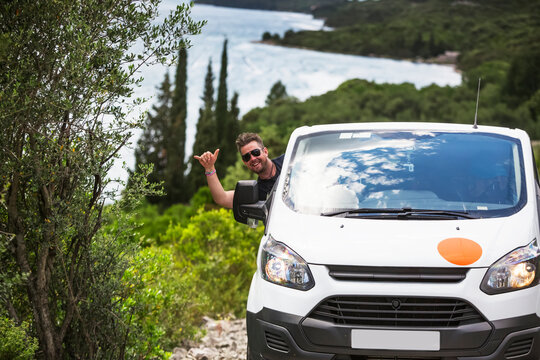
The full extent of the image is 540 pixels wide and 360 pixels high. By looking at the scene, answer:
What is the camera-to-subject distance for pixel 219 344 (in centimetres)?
773

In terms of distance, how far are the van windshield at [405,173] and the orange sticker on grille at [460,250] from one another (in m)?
0.42

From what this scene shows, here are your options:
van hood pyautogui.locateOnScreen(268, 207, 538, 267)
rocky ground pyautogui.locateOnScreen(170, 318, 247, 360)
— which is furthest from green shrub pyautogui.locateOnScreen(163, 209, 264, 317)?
van hood pyautogui.locateOnScreen(268, 207, 538, 267)

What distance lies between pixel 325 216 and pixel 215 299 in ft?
19.5

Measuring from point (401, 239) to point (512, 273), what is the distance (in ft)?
2.08

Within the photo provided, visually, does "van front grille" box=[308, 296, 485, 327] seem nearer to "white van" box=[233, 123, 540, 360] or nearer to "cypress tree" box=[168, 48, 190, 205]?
"white van" box=[233, 123, 540, 360]

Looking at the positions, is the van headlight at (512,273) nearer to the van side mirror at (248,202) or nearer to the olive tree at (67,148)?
the van side mirror at (248,202)

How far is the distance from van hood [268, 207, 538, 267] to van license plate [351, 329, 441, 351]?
371mm

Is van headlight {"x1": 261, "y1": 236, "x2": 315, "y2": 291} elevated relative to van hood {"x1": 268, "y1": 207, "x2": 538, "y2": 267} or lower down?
lower down

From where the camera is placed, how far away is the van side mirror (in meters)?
5.02

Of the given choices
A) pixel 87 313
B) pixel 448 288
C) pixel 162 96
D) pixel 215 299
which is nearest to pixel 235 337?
pixel 215 299

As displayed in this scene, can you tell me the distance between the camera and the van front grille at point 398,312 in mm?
3891

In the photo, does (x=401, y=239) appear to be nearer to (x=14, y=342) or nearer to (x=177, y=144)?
(x=14, y=342)

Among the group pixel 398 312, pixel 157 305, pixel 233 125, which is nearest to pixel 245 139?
pixel 157 305

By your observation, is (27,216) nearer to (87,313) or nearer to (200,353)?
(87,313)
